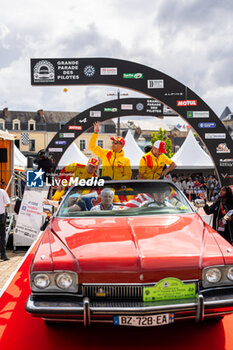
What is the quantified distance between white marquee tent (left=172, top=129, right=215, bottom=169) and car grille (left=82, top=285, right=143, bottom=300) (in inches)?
935

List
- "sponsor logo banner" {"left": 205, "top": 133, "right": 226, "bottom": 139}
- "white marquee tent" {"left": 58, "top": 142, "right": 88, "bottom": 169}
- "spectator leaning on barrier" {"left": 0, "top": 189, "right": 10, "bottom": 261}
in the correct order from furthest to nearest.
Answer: "white marquee tent" {"left": 58, "top": 142, "right": 88, "bottom": 169}, "sponsor logo banner" {"left": 205, "top": 133, "right": 226, "bottom": 139}, "spectator leaning on barrier" {"left": 0, "top": 189, "right": 10, "bottom": 261}

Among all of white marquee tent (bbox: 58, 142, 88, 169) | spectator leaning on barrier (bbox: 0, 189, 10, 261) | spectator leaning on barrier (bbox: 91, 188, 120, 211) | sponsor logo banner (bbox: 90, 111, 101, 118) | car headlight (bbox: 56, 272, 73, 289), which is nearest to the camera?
car headlight (bbox: 56, 272, 73, 289)

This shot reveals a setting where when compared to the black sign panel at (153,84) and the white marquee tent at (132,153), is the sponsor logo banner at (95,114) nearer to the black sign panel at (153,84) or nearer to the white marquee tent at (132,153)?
the black sign panel at (153,84)

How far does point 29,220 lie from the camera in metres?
8.62

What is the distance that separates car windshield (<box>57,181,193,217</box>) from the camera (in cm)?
408

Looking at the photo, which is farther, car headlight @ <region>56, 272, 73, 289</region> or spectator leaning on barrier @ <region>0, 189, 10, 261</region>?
spectator leaning on barrier @ <region>0, 189, 10, 261</region>

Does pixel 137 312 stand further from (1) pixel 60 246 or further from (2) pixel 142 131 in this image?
(2) pixel 142 131

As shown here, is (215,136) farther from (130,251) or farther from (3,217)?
(130,251)

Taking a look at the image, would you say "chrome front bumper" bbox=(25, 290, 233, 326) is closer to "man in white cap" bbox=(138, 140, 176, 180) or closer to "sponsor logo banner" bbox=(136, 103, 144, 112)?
"man in white cap" bbox=(138, 140, 176, 180)

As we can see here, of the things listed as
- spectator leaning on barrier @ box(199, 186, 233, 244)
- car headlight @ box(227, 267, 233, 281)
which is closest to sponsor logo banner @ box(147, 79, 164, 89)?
spectator leaning on barrier @ box(199, 186, 233, 244)

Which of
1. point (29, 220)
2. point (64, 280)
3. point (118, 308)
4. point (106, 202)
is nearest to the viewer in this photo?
point (118, 308)

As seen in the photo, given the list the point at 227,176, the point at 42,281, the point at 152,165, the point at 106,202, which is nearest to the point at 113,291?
the point at 42,281

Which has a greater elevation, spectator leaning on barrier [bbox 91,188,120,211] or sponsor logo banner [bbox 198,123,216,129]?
sponsor logo banner [bbox 198,123,216,129]

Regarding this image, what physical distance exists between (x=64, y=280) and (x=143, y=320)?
70 centimetres
